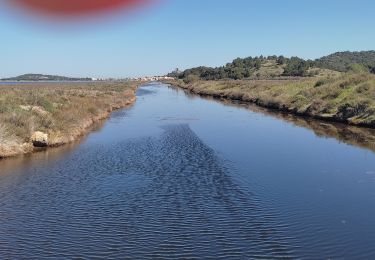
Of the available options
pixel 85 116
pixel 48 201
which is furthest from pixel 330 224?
pixel 85 116

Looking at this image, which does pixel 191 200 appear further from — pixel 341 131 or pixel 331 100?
pixel 331 100

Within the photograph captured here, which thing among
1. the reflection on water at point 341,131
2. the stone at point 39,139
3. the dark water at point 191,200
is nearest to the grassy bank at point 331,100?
the reflection on water at point 341,131

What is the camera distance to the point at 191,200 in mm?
16438

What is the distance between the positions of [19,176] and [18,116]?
8.73m

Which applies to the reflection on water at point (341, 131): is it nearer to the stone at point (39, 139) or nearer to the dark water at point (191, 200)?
the dark water at point (191, 200)

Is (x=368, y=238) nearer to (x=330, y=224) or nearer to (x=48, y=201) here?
(x=330, y=224)

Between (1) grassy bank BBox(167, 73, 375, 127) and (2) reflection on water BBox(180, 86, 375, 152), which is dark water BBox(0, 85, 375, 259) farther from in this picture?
(1) grassy bank BBox(167, 73, 375, 127)

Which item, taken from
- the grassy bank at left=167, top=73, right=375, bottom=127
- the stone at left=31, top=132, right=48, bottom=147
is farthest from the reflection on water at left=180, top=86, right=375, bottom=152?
the stone at left=31, top=132, right=48, bottom=147

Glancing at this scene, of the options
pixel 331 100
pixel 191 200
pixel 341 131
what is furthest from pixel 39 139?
pixel 331 100

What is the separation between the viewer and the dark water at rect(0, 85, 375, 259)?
12109 millimetres

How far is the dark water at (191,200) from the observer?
39.7 ft

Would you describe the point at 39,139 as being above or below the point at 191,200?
above

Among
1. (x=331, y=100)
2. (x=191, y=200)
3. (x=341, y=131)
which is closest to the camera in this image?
(x=191, y=200)

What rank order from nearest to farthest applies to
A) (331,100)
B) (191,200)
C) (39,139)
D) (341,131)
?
(191,200) < (39,139) < (341,131) < (331,100)
